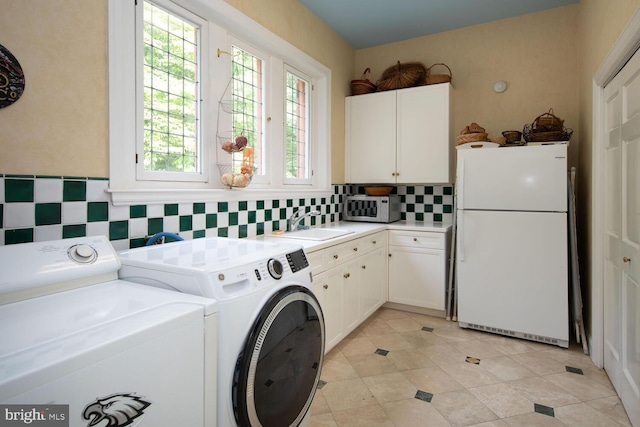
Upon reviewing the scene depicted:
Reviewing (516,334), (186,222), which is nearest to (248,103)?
(186,222)

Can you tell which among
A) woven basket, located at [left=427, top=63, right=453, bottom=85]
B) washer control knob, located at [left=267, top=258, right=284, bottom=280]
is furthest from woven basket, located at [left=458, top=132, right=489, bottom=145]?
washer control knob, located at [left=267, top=258, right=284, bottom=280]

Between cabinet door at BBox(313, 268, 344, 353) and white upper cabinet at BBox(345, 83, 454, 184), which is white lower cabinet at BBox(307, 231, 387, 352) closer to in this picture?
cabinet door at BBox(313, 268, 344, 353)

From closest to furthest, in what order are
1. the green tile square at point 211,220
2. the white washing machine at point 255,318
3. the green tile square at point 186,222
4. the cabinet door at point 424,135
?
the white washing machine at point 255,318, the green tile square at point 186,222, the green tile square at point 211,220, the cabinet door at point 424,135

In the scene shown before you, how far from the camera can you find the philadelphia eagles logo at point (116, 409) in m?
0.75

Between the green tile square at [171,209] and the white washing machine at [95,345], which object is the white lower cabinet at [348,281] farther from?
the white washing machine at [95,345]

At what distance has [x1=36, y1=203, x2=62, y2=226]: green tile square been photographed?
1408 mm

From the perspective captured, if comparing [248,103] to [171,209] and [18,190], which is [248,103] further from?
[18,190]

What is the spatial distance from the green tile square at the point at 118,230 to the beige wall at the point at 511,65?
318cm

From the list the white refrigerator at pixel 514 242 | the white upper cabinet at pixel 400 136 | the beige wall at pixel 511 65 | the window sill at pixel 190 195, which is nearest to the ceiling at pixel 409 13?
the beige wall at pixel 511 65

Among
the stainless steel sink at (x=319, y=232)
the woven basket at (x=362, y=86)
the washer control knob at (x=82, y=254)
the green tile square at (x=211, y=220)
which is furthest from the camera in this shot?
the woven basket at (x=362, y=86)

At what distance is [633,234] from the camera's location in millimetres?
1765

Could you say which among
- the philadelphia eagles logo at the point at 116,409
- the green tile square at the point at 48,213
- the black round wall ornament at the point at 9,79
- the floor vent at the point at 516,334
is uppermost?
the black round wall ornament at the point at 9,79

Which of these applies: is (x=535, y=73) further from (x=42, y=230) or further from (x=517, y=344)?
(x=42, y=230)

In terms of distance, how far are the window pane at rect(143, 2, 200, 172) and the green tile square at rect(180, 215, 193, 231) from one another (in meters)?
0.29
